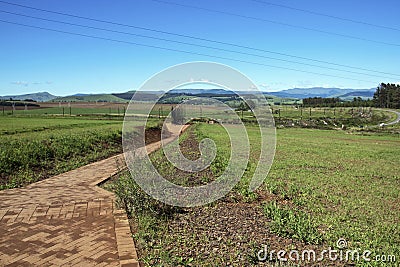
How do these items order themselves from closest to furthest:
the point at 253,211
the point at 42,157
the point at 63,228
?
the point at 63,228
the point at 253,211
the point at 42,157

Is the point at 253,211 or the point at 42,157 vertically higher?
the point at 42,157

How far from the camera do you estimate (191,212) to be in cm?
586

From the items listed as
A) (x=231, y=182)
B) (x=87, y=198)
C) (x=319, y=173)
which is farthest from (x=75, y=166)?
(x=319, y=173)

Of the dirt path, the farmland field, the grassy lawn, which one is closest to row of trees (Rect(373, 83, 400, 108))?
the farmland field

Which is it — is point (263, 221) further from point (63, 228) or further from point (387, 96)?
Answer: point (387, 96)

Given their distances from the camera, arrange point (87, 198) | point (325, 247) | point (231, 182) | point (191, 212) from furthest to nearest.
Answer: point (231, 182), point (87, 198), point (191, 212), point (325, 247)

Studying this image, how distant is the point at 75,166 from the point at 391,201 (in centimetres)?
851

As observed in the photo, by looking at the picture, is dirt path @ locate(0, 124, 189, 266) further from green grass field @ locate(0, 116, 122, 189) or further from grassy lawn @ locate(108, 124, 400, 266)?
green grass field @ locate(0, 116, 122, 189)

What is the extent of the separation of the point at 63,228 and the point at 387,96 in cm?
7669

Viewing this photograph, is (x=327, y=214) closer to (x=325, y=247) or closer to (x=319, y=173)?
(x=325, y=247)

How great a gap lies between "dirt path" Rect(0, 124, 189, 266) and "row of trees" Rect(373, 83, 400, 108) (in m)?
72.1

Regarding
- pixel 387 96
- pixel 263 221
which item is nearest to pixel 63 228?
pixel 263 221

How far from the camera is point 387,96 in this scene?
7019 cm

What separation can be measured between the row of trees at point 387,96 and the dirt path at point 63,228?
2838 inches
